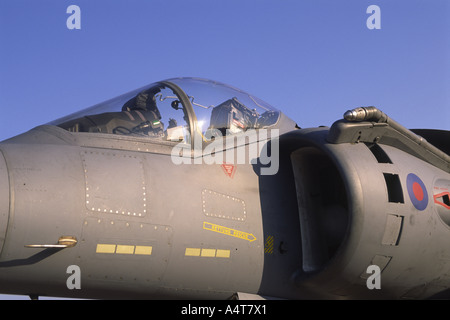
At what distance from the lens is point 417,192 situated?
6.06 m

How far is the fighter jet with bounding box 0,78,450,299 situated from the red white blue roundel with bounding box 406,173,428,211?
18mm

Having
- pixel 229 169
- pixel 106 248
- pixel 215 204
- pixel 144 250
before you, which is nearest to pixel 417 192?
pixel 229 169

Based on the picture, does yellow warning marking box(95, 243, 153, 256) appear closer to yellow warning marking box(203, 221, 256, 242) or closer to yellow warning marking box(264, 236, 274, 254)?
yellow warning marking box(203, 221, 256, 242)

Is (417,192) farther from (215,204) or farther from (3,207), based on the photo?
(3,207)

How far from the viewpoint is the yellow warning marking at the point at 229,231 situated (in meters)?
5.46

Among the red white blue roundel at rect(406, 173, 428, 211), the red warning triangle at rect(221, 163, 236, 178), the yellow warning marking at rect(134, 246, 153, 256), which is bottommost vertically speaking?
the yellow warning marking at rect(134, 246, 153, 256)

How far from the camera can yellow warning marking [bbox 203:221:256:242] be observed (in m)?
5.46

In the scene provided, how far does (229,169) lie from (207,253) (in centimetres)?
91

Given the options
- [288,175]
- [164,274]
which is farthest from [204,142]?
[164,274]

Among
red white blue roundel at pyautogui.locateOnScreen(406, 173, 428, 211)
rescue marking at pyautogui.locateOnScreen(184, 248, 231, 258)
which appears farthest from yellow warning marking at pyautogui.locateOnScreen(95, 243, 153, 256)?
red white blue roundel at pyautogui.locateOnScreen(406, 173, 428, 211)

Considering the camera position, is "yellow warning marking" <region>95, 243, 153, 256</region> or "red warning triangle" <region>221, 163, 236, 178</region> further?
"red warning triangle" <region>221, 163, 236, 178</region>

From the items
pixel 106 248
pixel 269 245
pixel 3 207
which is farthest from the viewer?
pixel 269 245
